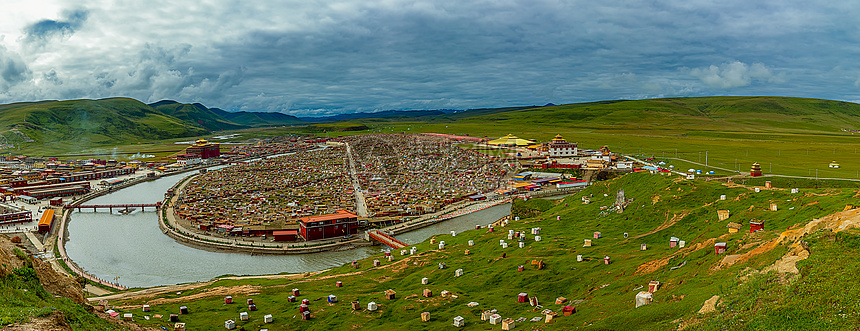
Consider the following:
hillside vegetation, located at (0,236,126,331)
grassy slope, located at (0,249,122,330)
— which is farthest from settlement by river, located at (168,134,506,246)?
grassy slope, located at (0,249,122,330)

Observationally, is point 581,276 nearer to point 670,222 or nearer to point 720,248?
point 720,248

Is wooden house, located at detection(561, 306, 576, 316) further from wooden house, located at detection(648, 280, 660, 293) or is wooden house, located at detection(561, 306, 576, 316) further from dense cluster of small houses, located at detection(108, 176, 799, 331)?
wooden house, located at detection(648, 280, 660, 293)

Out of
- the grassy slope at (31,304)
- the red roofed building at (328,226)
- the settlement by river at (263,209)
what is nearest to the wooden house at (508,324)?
the grassy slope at (31,304)

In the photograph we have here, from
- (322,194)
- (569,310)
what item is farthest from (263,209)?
(569,310)

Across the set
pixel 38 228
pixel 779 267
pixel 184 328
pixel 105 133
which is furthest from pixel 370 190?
pixel 105 133

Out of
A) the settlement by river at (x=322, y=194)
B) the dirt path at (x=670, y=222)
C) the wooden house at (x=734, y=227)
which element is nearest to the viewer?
the wooden house at (x=734, y=227)

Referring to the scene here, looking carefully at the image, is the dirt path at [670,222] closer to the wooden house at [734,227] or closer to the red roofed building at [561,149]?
the wooden house at [734,227]

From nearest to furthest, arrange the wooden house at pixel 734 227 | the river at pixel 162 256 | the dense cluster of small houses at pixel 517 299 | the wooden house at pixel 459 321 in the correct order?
the dense cluster of small houses at pixel 517 299, the wooden house at pixel 459 321, the wooden house at pixel 734 227, the river at pixel 162 256
